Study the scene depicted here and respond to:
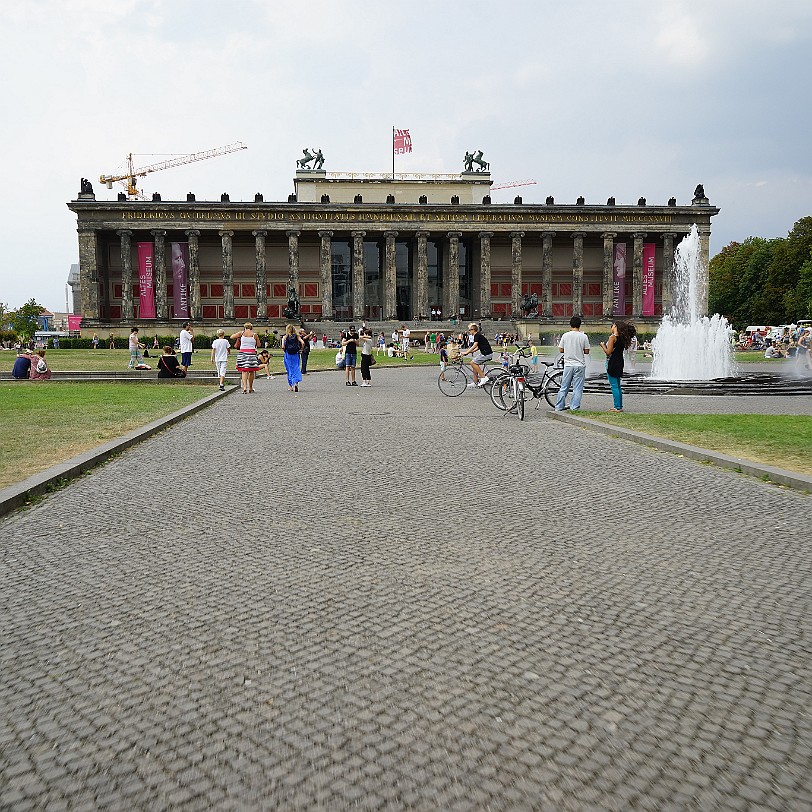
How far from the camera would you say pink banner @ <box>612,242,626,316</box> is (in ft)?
268

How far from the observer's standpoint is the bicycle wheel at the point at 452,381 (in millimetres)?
22016

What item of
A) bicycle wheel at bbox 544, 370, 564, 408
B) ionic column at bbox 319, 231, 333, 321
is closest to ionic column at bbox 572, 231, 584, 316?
ionic column at bbox 319, 231, 333, 321

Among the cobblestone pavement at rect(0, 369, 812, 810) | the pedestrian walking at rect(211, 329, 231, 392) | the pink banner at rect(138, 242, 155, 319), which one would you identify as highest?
the pink banner at rect(138, 242, 155, 319)

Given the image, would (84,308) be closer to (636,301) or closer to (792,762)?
(636,301)

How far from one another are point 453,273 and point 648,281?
19392 millimetres

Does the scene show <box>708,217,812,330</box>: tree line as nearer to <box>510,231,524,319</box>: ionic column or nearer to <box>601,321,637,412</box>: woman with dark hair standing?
<box>510,231,524,319</box>: ionic column

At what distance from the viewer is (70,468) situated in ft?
28.3

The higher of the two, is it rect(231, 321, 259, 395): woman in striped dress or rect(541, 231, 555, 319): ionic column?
rect(541, 231, 555, 319): ionic column

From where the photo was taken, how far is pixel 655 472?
904cm

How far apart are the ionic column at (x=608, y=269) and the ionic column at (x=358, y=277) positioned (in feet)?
80.7

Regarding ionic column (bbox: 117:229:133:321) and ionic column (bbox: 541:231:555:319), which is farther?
ionic column (bbox: 541:231:555:319)

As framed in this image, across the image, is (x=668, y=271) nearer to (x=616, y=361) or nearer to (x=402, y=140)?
(x=402, y=140)

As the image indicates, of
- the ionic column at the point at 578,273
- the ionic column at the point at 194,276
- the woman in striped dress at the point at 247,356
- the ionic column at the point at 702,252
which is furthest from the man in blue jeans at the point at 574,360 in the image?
the ionic column at the point at 194,276

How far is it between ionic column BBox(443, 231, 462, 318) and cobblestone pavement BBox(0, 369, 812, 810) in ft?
244
